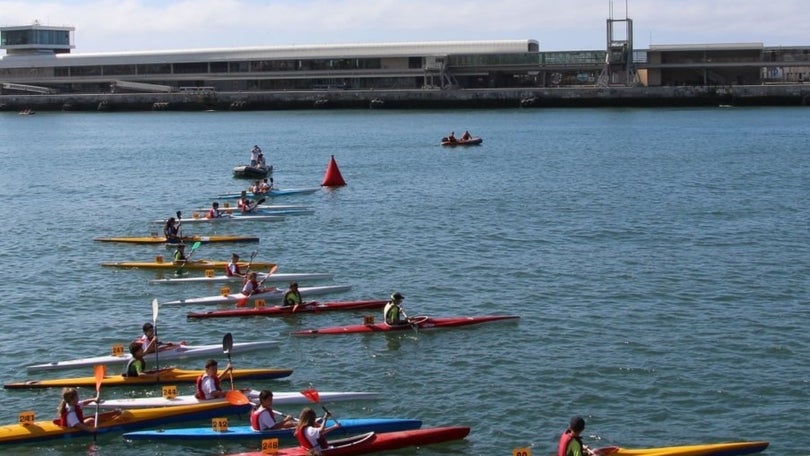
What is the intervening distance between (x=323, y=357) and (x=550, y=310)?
853 cm

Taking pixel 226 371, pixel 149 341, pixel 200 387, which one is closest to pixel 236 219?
pixel 149 341

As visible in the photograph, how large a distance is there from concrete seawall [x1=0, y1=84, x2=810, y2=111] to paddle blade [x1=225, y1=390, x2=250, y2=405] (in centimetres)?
12608

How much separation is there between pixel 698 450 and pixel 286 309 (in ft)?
52.5

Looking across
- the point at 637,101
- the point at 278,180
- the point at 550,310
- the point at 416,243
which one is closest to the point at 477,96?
the point at 637,101

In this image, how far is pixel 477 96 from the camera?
15238cm

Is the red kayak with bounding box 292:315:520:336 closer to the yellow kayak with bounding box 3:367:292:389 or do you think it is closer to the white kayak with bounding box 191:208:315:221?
the yellow kayak with bounding box 3:367:292:389

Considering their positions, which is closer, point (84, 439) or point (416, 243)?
point (84, 439)

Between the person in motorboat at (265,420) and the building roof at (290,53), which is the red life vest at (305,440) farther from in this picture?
the building roof at (290,53)

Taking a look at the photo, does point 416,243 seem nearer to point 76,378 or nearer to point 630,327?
point 630,327

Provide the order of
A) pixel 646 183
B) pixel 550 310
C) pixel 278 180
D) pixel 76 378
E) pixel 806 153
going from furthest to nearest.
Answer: pixel 806 153 < pixel 278 180 < pixel 646 183 < pixel 550 310 < pixel 76 378

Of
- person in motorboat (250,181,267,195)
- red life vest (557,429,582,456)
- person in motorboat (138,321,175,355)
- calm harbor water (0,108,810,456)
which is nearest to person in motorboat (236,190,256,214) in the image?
calm harbor water (0,108,810,456)

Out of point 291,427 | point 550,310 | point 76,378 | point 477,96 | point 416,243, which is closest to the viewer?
point 291,427

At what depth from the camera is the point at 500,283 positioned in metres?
40.2

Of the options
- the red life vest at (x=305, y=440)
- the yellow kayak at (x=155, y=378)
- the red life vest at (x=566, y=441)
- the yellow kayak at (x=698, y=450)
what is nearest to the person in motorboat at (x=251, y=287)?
the yellow kayak at (x=155, y=378)
